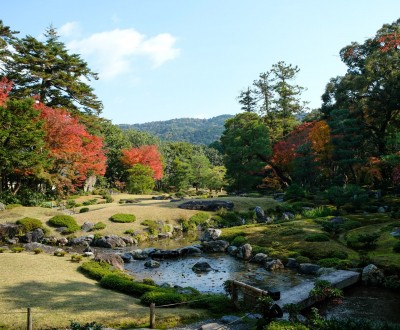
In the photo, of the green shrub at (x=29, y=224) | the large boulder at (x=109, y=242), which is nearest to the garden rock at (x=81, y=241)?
the large boulder at (x=109, y=242)

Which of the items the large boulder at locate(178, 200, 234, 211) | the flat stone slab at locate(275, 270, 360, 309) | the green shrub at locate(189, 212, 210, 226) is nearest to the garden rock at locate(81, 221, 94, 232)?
the green shrub at locate(189, 212, 210, 226)

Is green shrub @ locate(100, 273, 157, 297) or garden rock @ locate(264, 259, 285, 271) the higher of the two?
green shrub @ locate(100, 273, 157, 297)

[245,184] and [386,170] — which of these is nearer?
[386,170]

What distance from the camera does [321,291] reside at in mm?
12602

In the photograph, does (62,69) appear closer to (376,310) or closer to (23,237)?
(23,237)

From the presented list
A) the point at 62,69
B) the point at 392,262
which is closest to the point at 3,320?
the point at 392,262

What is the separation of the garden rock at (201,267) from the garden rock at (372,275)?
777 cm

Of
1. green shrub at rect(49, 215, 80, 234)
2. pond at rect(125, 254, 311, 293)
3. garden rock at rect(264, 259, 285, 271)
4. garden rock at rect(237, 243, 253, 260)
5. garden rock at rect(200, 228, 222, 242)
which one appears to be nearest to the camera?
pond at rect(125, 254, 311, 293)

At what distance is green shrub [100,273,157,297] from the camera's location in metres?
13.6

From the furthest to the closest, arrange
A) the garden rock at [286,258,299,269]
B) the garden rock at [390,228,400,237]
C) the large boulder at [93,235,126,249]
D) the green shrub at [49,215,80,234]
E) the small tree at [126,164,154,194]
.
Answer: the small tree at [126,164,154,194] < the green shrub at [49,215,80,234] < the large boulder at [93,235,126,249] < the garden rock at [390,228,400,237] < the garden rock at [286,258,299,269]

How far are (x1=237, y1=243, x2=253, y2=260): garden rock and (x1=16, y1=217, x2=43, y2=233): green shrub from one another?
15.7 metres

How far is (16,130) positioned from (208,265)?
830 inches

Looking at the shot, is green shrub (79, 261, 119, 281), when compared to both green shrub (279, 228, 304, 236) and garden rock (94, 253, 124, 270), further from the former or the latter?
green shrub (279, 228, 304, 236)

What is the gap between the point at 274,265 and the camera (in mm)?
18578
